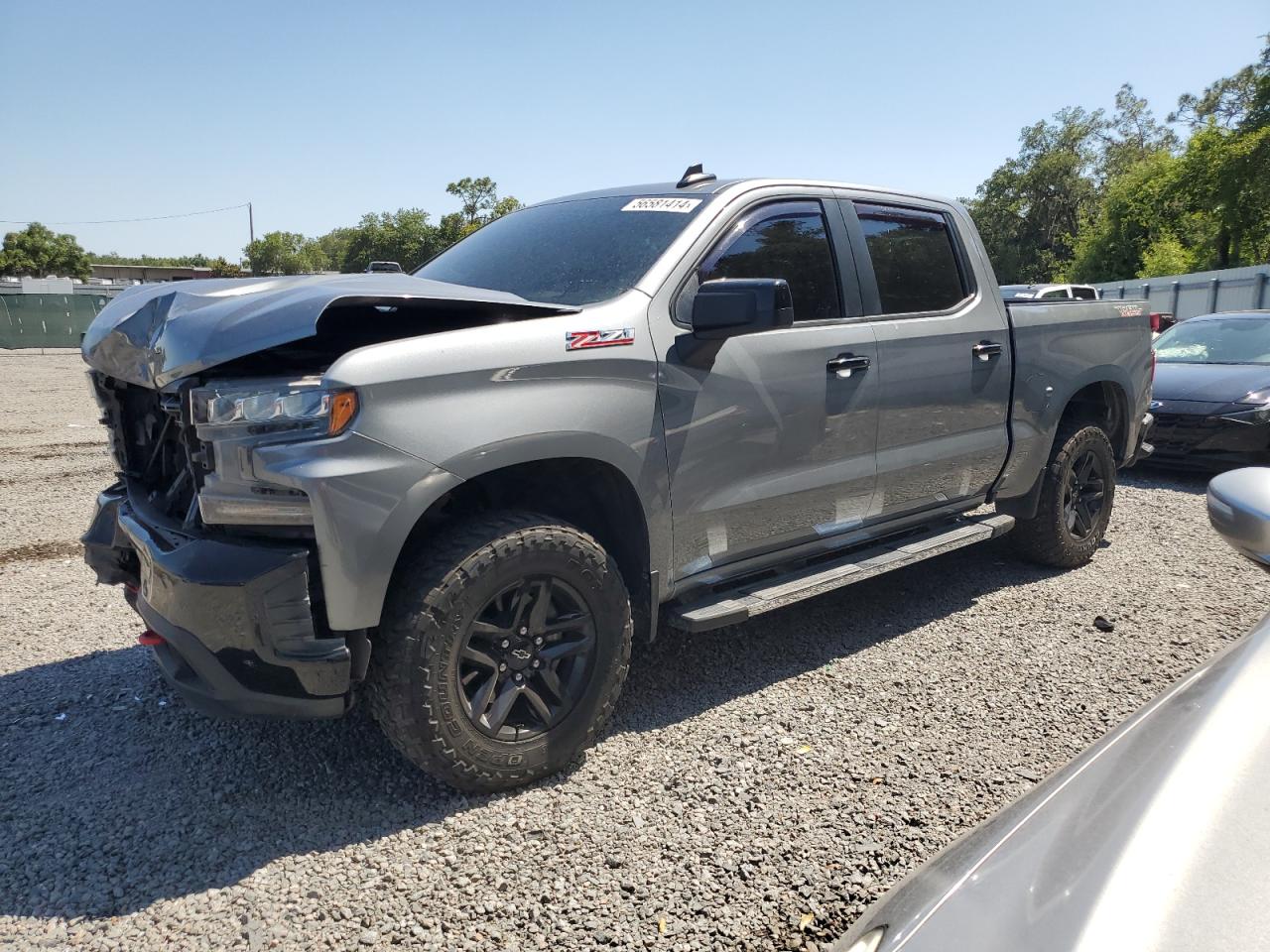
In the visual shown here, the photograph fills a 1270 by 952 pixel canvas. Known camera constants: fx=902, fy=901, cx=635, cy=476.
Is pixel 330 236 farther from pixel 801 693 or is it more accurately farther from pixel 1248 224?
pixel 801 693

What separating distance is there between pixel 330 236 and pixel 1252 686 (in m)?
132

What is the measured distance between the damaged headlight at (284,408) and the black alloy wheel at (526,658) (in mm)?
740

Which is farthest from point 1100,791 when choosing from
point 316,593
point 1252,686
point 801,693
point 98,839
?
point 98,839

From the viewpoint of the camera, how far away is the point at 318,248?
112438 millimetres

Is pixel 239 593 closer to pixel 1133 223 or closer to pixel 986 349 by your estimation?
pixel 986 349

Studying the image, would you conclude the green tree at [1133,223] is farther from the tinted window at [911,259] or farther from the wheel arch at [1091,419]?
the tinted window at [911,259]

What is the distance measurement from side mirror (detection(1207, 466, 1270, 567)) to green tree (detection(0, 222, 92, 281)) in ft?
363

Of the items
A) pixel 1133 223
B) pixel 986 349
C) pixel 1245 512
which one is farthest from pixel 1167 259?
pixel 1245 512

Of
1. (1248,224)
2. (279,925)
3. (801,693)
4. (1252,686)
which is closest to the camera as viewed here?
(1252,686)

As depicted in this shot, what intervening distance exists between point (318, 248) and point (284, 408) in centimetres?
11990

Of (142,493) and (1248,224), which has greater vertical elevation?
(1248,224)

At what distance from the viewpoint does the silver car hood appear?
3.55 ft

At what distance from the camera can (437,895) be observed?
2480 mm

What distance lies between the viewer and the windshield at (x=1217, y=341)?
8.80 meters
